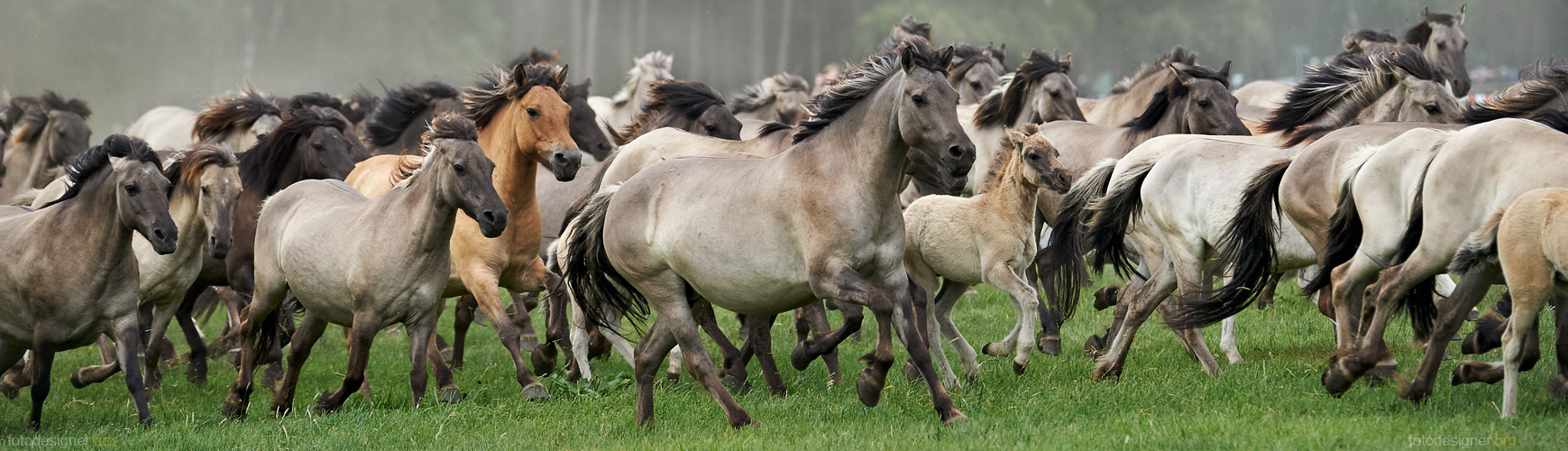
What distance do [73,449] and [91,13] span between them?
146ft

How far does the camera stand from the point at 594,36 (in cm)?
5300

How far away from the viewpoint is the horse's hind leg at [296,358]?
7.72 meters

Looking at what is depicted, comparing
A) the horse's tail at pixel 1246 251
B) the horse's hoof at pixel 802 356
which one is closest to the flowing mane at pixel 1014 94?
the horse's tail at pixel 1246 251

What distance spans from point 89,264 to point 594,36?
46.5 meters

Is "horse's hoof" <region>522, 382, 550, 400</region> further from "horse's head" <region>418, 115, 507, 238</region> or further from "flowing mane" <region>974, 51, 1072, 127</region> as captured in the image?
"flowing mane" <region>974, 51, 1072, 127</region>

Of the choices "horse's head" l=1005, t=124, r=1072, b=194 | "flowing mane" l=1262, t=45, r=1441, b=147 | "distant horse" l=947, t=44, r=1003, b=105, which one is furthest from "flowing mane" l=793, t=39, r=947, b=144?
"distant horse" l=947, t=44, r=1003, b=105

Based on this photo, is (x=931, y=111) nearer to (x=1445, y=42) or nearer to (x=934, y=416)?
(x=934, y=416)

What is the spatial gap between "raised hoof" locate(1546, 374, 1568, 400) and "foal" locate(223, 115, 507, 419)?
15.6 feet

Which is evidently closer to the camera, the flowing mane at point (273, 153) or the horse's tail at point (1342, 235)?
the horse's tail at point (1342, 235)

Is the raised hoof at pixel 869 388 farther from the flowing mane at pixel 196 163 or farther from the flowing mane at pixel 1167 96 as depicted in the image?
the flowing mane at pixel 1167 96

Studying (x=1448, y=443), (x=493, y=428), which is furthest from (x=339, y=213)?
(x=1448, y=443)

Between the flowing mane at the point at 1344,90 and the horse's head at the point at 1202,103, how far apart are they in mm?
371

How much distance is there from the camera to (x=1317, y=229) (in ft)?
22.6

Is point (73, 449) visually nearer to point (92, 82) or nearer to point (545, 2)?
point (92, 82)
